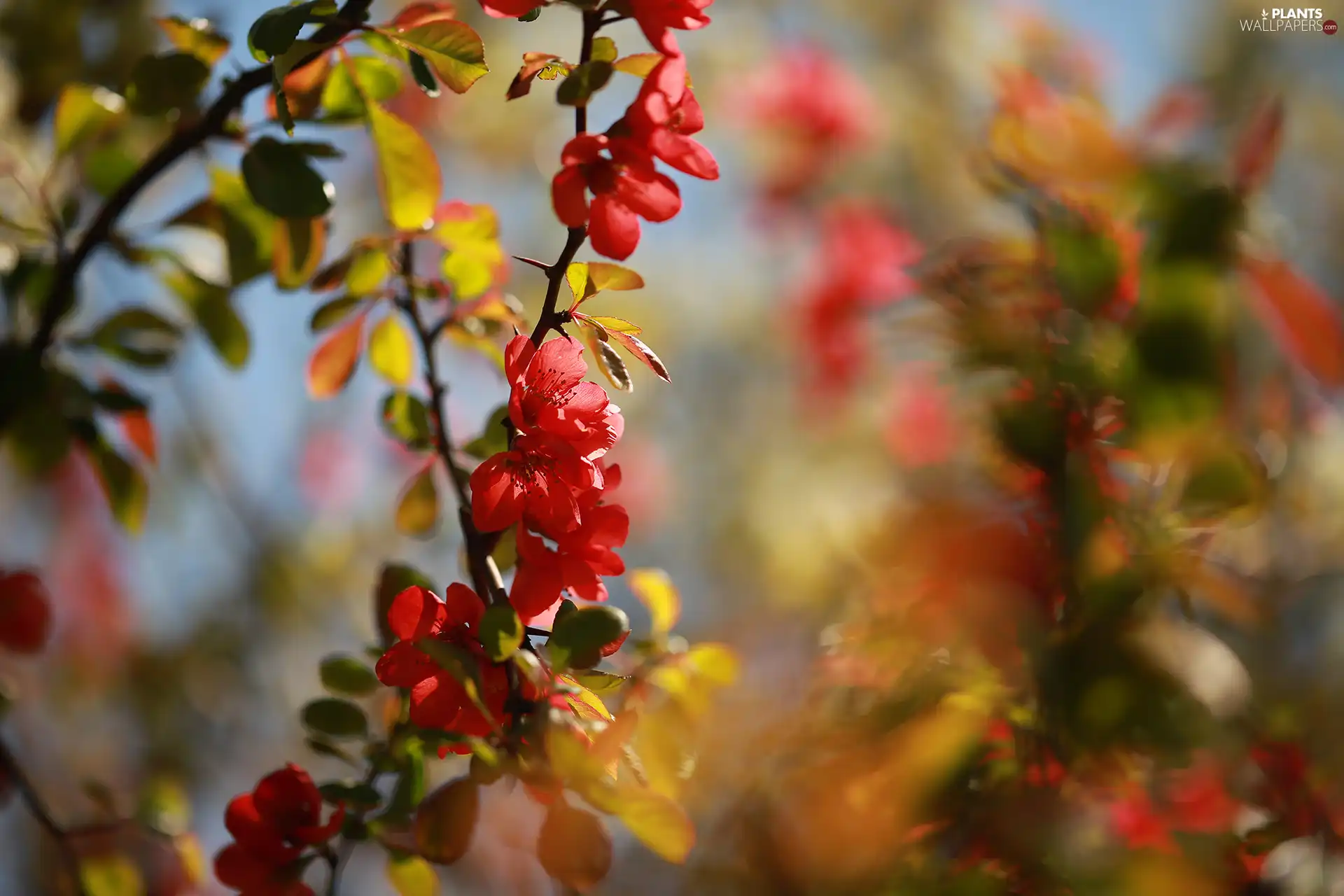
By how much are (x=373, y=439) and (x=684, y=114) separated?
1.96 meters

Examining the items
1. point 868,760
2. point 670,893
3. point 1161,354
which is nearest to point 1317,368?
point 1161,354

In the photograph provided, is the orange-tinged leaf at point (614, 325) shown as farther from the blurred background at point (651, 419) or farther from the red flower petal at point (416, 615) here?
the blurred background at point (651, 419)

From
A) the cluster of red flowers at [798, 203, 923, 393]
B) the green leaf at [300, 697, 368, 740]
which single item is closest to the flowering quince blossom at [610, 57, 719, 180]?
the green leaf at [300, 697, 368, 740]

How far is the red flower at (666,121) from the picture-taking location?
0.41 metres

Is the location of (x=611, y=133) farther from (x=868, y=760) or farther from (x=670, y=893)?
(x=670, y=893)

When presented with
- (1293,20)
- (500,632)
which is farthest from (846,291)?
(500,632)

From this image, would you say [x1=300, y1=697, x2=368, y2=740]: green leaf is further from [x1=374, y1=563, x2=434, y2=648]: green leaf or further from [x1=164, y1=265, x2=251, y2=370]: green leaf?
[x1=164, y1=265, x2=251, y2=370]: green leaf

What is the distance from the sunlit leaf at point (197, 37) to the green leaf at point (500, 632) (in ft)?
1.25

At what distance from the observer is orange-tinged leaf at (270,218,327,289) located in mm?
583

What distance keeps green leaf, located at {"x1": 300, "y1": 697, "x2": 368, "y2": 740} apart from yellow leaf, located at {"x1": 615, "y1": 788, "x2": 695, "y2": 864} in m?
0.19

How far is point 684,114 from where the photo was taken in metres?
0.42

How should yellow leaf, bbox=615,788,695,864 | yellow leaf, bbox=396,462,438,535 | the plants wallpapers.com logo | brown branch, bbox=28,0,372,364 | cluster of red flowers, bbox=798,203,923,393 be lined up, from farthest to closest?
cluster of red flowers, bbox=798,203,923,393, the plants wallpapers.com logo, yellow leaf, bbox=396,462,438,535, brown branch, bbox=28,0,372,364, yellow leaf, bbox=615,788,695,864

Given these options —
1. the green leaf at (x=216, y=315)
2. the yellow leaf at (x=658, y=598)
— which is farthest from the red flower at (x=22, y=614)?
the yellow leaf at (x=658, y=598)

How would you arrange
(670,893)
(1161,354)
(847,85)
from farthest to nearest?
1. (847,85)
2. (670,893)
3. (1161,354)
